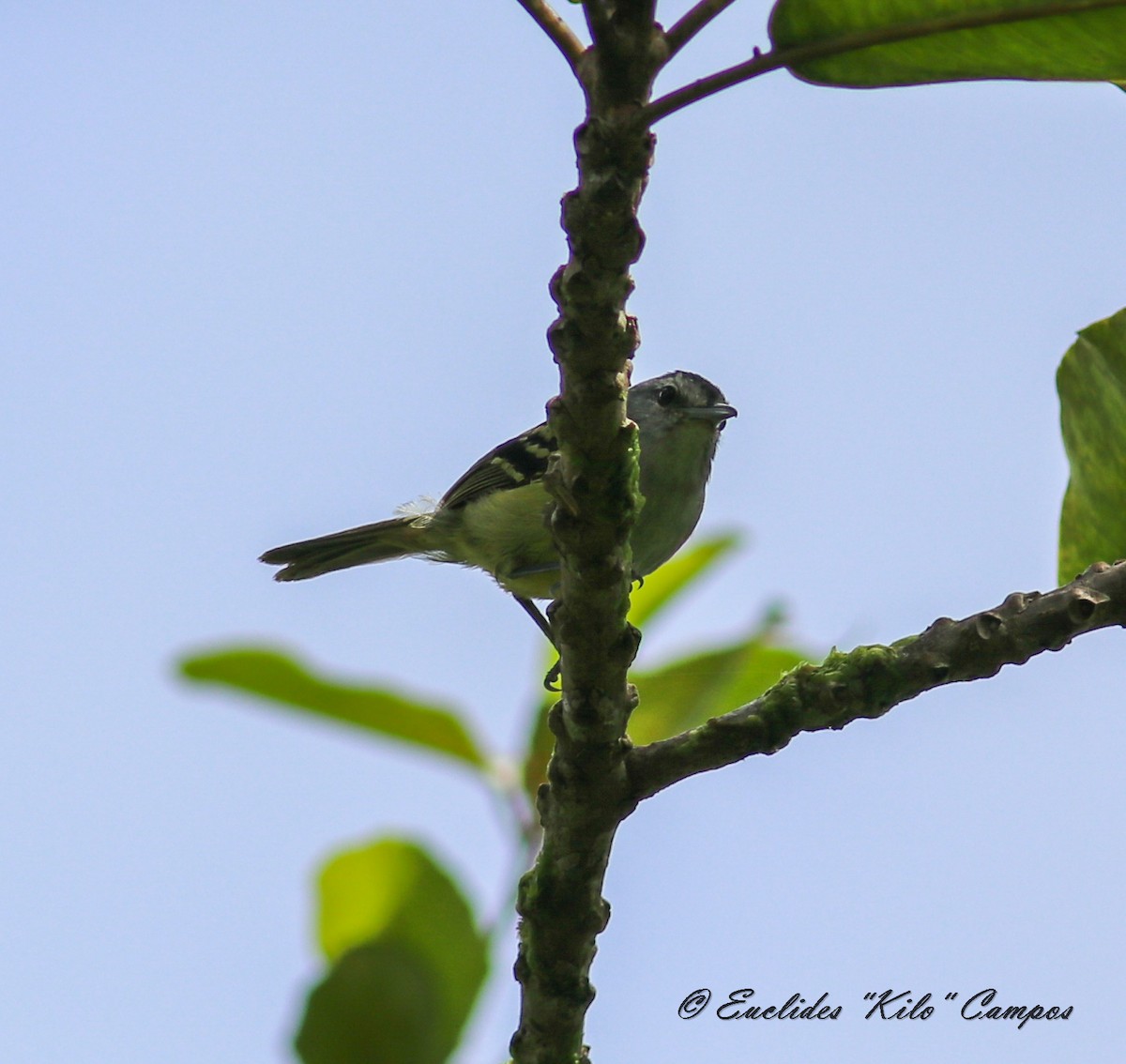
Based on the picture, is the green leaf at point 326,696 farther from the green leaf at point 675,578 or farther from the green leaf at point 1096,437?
the green leaf at point 1096,437

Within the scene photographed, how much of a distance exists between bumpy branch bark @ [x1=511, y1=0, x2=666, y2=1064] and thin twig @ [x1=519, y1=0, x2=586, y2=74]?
0.03 metres

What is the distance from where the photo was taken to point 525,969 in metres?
2.56

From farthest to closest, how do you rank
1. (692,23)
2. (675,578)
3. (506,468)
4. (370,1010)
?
(506,468) → (675,578) → (692,23) → (370,1010)

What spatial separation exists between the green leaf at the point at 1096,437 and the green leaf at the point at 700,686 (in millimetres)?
650

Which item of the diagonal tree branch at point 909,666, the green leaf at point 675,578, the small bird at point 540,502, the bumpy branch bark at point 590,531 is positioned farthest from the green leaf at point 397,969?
the small bird at point 540,502

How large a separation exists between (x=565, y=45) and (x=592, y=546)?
0.88 metres

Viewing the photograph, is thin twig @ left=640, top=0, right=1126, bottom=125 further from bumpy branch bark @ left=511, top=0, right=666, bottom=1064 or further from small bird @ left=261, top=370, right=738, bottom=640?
small bird @ left=261, top=370, right=738, bottom=640

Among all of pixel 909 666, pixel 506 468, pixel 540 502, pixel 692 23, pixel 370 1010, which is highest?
pixel 506 468

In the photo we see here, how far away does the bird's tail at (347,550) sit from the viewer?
6.26 meters

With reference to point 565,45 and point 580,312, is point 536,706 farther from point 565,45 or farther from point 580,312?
point 565,45

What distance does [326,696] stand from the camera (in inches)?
77.7

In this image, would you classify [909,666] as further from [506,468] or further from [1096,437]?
[506,468]

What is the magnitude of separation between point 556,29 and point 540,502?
344cm

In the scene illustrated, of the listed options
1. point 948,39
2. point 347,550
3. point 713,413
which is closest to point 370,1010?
point 948,39
